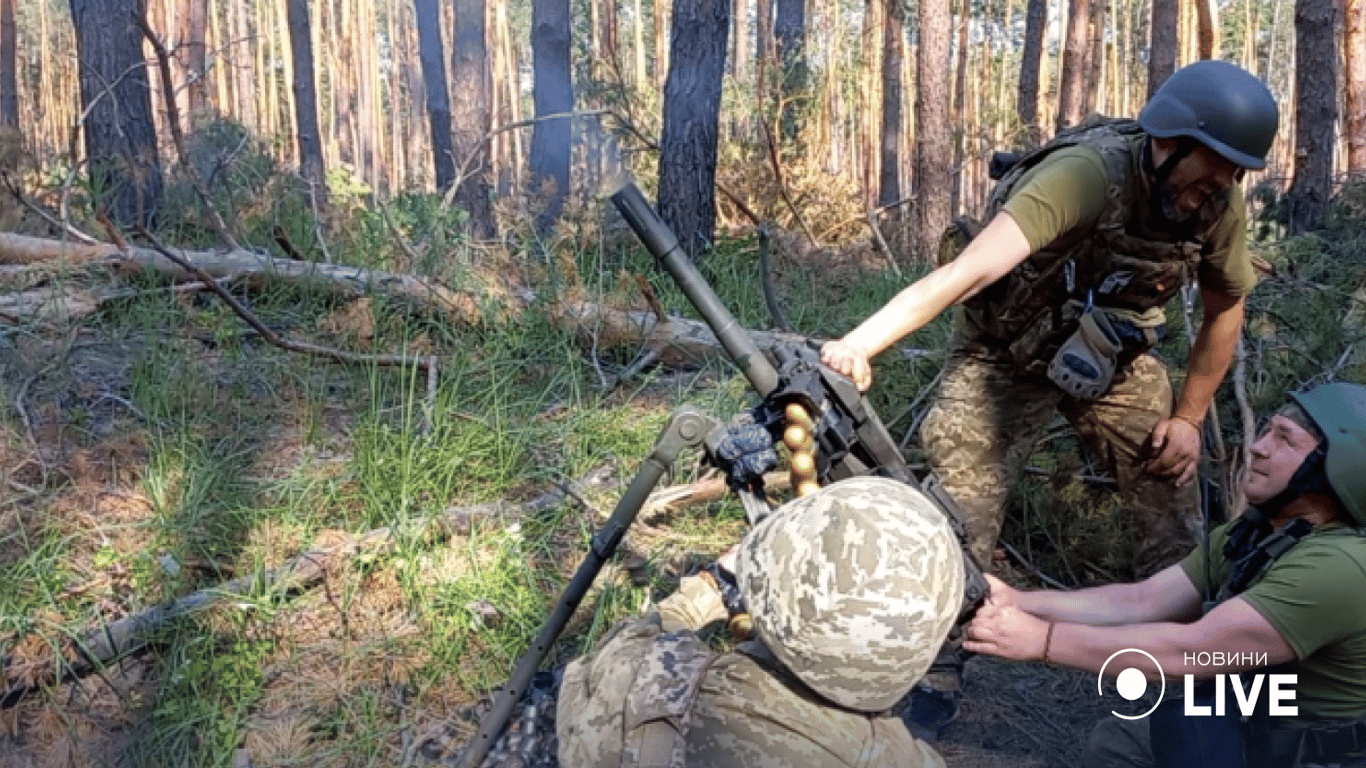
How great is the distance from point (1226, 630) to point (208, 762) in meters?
2.60

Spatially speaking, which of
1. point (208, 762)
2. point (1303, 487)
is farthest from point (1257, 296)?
point (208, 762)

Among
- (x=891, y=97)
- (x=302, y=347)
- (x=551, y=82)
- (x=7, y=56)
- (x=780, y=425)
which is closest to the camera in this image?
(x=780, y=425)

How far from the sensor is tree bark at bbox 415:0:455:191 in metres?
14.1

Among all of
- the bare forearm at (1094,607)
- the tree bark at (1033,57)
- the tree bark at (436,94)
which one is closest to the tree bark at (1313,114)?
the bare forearm at (1094,607)

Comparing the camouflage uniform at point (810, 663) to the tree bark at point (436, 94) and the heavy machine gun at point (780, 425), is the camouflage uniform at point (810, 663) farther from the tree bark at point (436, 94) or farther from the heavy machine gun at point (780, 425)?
the tree bark at point (436, 94)

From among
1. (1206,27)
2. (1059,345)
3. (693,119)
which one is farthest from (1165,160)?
(693,119)

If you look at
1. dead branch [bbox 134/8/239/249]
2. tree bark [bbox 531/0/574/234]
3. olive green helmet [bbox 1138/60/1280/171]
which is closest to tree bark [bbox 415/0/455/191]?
tree bark [bbox 531/0/574/234]

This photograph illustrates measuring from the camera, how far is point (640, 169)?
952cm

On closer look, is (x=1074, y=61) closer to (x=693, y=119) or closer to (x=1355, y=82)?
(x=1355, y=82)

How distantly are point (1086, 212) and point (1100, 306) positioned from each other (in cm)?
41

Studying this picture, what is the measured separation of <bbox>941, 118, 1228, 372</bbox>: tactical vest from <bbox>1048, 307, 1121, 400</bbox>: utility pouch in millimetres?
59

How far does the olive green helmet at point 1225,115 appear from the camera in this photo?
2.90 m

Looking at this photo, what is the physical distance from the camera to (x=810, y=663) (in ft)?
6.41

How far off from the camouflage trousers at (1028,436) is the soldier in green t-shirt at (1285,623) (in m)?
0.88
